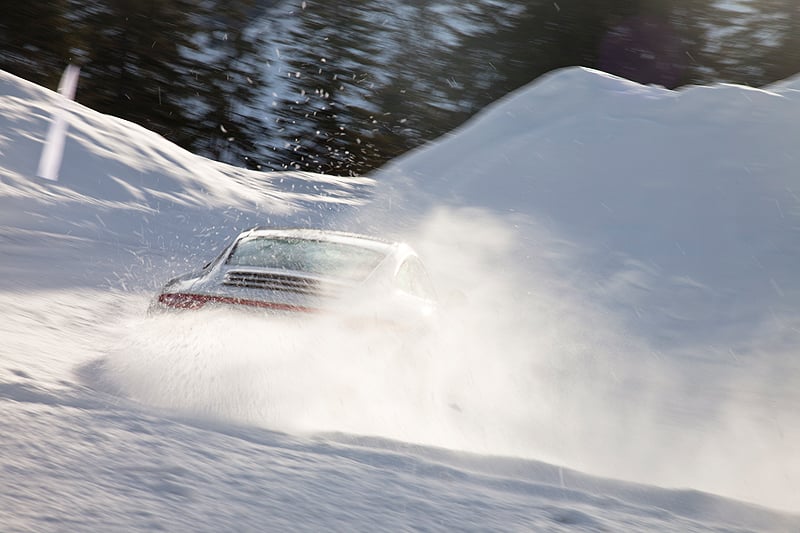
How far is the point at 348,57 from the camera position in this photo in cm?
3688

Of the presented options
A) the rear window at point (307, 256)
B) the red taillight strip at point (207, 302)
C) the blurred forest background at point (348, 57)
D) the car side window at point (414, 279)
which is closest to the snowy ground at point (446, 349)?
the red taillight strip at point (207, 302)

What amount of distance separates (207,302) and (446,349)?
2.11 m

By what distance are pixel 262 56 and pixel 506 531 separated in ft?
112

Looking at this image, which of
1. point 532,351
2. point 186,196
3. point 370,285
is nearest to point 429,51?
point 186,196

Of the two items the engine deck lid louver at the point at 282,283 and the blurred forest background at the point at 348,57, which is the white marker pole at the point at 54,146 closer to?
the engine deck lid louver at the point at 282,283

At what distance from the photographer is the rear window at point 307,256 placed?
610cm

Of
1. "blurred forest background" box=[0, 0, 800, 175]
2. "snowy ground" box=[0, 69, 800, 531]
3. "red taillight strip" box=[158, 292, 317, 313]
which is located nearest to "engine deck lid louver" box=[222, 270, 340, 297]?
"red taillight strip" box=[158, 292, 317, 313]

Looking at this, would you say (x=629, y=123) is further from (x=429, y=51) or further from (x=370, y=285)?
(x=370, y=285)

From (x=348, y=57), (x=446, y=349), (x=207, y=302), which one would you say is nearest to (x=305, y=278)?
(x=207, y=302)

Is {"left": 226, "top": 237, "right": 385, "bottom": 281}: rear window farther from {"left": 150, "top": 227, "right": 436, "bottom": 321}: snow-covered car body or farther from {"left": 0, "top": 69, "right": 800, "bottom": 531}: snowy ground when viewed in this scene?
{"left": 0, "top": 69, "right": 800, "bottom": 531}: snowy ground

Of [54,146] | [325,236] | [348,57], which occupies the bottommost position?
[325,236]

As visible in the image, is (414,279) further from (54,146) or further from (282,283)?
(54,146)

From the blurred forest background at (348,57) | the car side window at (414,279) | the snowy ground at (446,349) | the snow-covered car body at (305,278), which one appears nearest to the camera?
the snowy ground at (446,349)

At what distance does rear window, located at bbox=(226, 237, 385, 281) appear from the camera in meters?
6.10
